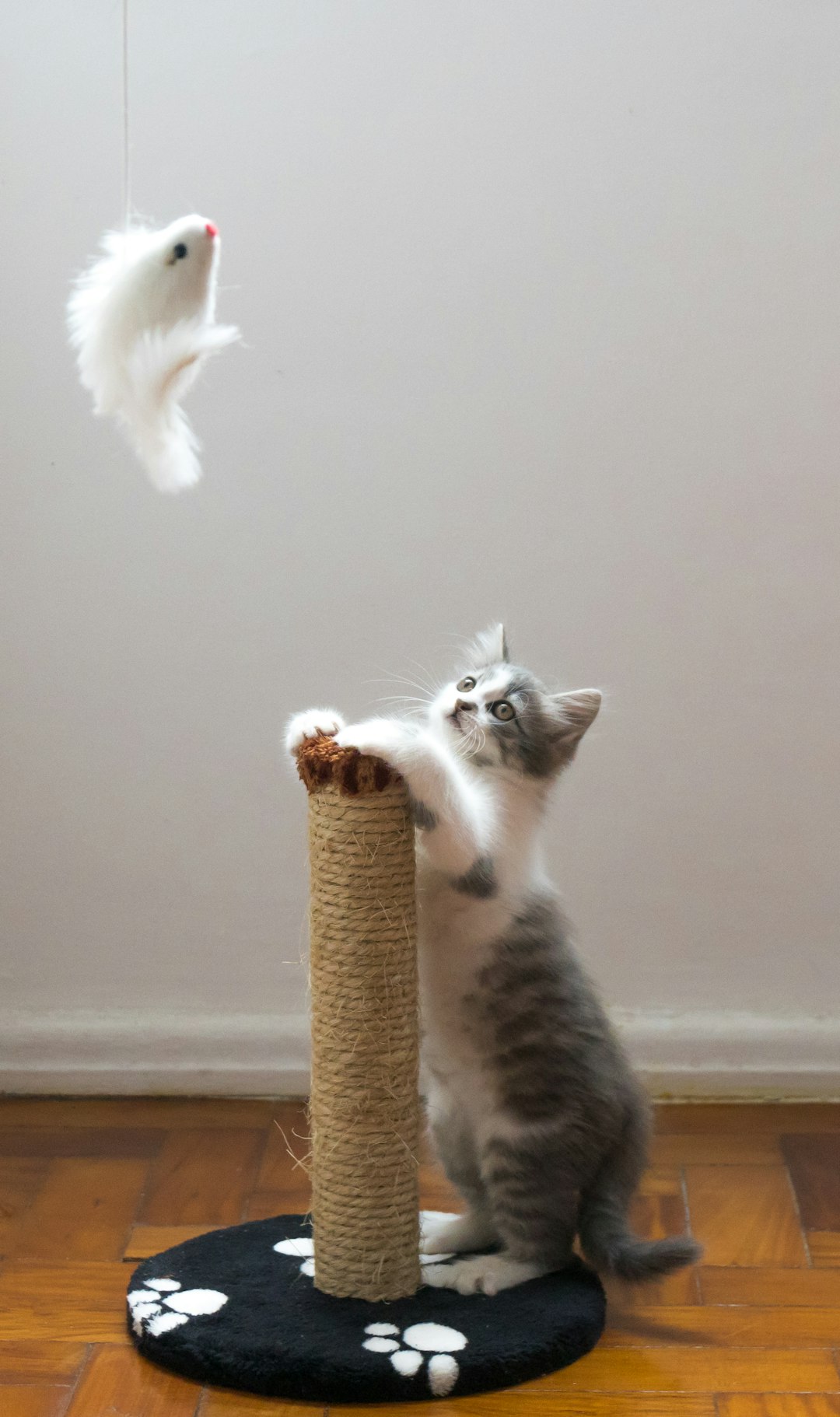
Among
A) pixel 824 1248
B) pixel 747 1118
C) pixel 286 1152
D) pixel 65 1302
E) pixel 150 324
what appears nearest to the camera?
pixel 150 324

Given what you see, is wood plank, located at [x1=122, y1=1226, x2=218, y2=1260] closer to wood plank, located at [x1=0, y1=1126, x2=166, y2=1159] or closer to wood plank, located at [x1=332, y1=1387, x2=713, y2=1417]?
wood plank, located at [x1=0, y1=1126, x2=166, y2=1159]

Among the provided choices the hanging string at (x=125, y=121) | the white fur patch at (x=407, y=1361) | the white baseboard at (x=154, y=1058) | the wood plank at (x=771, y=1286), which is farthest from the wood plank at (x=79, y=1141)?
the hanging string at (x=125, y=121)

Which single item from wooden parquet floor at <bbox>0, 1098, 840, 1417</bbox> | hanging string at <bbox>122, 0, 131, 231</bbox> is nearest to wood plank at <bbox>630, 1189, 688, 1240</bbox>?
wooden parquet floor at <bbox>0, 1098, 840, 1417</bbox>

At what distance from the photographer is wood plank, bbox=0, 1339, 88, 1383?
1.32 meters

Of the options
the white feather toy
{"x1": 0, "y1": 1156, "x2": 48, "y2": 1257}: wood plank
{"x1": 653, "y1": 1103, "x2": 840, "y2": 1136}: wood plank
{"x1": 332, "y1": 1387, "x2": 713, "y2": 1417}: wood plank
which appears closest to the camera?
the white feather toy

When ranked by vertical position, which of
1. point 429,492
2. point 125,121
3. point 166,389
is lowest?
point 166,389

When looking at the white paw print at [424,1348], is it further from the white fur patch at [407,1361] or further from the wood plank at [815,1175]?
the wood plank at [815,1175]

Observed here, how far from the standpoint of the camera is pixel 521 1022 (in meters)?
1.42

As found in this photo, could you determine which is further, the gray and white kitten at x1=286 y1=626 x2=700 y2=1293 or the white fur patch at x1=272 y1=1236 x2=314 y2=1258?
the white fur patch at x1=272 y1=1236 x2=314 y2=1258

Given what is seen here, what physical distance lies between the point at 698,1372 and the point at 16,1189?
830mm

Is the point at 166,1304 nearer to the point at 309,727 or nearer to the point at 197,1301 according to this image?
the point at 197,1301

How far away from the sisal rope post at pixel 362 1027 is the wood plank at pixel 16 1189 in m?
0.40

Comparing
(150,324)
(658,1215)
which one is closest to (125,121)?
(150,324)

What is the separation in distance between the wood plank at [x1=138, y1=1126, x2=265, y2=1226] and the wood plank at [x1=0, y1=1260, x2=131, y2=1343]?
127mm
